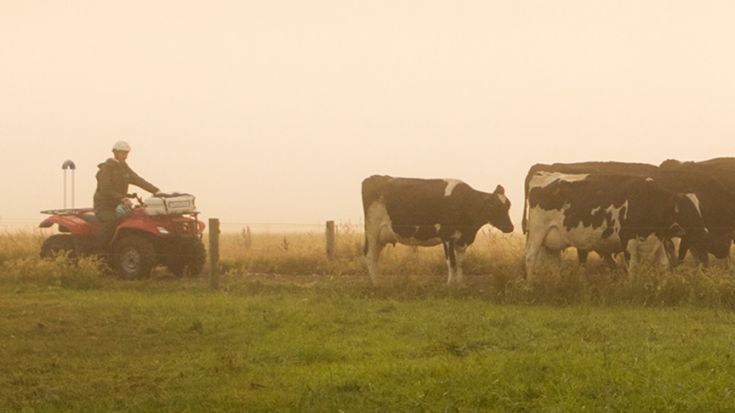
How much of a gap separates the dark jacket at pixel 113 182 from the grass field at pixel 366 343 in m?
1.82

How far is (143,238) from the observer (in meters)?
22.3

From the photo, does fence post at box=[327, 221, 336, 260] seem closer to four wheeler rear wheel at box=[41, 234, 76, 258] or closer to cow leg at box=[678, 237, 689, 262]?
four wheeler rear wheel at box=[41, 234, 76, 258]

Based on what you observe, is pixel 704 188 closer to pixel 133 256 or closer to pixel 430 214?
pixel 430 214

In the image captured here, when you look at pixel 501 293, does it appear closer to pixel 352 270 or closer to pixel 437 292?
pixel 437 292

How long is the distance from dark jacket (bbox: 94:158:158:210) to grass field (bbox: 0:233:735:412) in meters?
1.82

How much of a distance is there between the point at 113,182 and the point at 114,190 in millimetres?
162

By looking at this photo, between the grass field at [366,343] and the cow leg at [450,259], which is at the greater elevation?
the cow leg at [450,259]

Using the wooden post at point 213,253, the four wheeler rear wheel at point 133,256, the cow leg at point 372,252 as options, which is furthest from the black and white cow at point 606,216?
the four wheeler rear wheel at point 133,256

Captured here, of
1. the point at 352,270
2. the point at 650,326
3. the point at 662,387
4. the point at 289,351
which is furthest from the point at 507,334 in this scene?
the point at 352,270

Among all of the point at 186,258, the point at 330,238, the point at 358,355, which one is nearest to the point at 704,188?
the point at 330,238

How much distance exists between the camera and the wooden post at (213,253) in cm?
1972

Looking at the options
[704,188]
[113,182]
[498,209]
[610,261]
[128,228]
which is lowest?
[610,261]

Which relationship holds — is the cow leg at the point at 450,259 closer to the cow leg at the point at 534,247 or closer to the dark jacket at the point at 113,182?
the cow leg at the point at 534,247

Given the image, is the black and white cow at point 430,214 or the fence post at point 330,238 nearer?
the black and white cow at point 430,214
